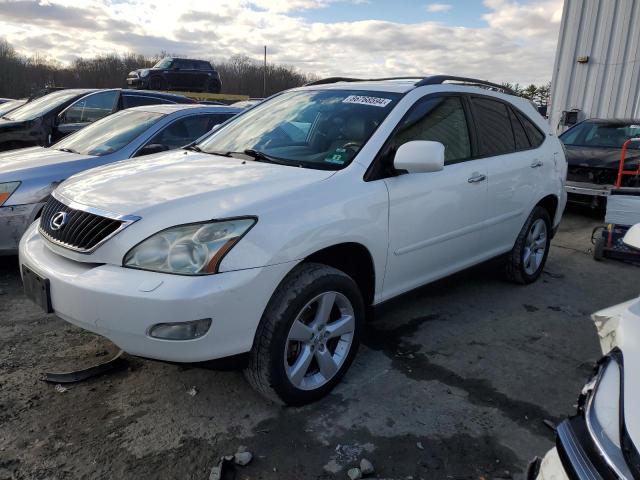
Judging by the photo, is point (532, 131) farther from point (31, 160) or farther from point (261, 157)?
point (31, 160)

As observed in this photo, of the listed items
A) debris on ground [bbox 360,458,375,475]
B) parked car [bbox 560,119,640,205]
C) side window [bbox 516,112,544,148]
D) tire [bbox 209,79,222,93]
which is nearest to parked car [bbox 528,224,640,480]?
debris on ground [bbox 360,458,375,475]

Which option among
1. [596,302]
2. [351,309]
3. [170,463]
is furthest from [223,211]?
[596,302]

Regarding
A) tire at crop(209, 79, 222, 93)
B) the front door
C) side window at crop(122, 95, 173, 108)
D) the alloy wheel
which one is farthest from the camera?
tire at crop(209, 79, 222, 93)

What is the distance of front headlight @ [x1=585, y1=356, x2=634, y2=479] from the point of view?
1.27 metres

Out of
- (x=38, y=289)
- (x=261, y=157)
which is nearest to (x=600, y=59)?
(x=261, y=157)

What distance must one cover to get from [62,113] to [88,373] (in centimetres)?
545

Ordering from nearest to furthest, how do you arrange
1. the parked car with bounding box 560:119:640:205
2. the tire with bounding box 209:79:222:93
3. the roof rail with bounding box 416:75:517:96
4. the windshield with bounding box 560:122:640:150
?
the roof rail with bounding box 416:75:517:96, the parked car with bounding box 560:119:640:205, the windshield with bounding box 560:122:640:150, the tire with bounding box 209:79:222:93

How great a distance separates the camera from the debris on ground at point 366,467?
2.26 m

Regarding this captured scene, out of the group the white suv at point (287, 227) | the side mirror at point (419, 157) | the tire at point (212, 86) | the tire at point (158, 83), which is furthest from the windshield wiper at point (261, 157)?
the tire at point (212, 86)

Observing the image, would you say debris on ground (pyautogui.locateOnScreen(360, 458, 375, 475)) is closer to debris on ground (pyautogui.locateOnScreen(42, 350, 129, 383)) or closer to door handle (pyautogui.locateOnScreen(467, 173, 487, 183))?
debris on ground (pyautogui.locateOnScreen(42, 350, 129, 383))

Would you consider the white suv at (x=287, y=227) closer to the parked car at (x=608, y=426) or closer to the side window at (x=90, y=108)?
the parked car at (x=608, y=426)

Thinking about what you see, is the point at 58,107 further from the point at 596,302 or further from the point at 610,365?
the point at 610,365

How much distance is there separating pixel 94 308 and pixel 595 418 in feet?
6.49

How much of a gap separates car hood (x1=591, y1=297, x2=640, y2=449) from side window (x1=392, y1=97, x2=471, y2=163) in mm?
1642
